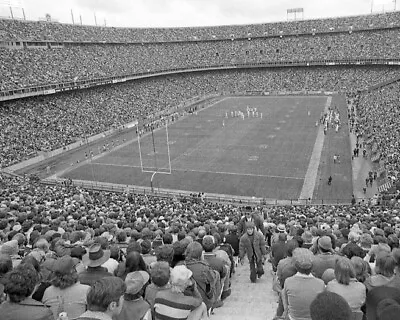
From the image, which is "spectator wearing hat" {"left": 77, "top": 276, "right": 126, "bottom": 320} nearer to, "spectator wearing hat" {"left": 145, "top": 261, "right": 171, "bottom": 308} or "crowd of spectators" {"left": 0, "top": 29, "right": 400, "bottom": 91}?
"spectator wearing hat" {"left": 145, "top": 261, "right": 171, "bottom": 308}

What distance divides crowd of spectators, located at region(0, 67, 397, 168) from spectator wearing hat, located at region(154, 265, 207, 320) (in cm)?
3643

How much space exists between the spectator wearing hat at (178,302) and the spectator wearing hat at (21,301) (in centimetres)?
110

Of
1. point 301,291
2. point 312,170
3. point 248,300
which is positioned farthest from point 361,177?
point 301,291

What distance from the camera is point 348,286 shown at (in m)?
4.48

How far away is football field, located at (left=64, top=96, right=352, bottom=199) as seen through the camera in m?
30.1

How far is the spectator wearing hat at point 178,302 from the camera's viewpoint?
4168mm

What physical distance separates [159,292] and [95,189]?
88.8 ft

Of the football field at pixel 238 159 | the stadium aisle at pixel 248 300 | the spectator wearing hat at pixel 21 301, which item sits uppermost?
the spectator wearing hat at pixel 21 301

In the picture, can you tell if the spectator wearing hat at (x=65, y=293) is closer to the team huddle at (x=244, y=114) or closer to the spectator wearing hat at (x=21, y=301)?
the spectator wearing hat at (x=21, y=301)

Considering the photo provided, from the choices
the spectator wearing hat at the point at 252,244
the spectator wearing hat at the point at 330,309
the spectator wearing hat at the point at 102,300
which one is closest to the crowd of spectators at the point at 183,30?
the spectator wearing hat at the point at 252,244

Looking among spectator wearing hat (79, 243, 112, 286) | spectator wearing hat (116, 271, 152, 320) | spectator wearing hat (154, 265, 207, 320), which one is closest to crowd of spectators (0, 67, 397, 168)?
spectator wearing hat (79, 243, 112, 286)

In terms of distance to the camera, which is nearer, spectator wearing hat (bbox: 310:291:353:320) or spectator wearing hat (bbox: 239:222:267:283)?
spectator wearing hat (bbox: 310:291:353:320)

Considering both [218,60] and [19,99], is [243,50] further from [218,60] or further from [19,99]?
[19,99]

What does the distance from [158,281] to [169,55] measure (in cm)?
9003
